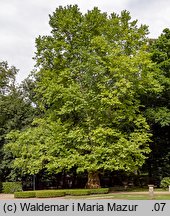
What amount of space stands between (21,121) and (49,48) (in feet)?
29.0

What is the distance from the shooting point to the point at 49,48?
3491cm

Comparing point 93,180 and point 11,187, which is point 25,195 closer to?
point 93,180

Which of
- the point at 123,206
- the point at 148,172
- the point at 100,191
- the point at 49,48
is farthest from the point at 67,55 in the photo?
the point at 123,206

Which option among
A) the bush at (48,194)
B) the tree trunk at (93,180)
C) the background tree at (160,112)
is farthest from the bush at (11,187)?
the background tree at (160,112)

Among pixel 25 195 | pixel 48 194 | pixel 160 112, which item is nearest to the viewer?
pixel 48 194

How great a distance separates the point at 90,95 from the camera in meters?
32.2

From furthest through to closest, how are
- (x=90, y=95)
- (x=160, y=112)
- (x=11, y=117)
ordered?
(x=11, y=117), (x=160, y=112), (x=90, y=95)

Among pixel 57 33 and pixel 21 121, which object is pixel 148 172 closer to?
pixel 21 121

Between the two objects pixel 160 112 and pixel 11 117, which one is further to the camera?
pixel 11 117

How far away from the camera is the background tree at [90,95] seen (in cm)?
3155

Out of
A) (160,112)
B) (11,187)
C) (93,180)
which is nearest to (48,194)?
(93,180)

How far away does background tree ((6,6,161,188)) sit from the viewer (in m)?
31.5

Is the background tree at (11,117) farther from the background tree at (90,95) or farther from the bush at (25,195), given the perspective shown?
the bush at (25,195)

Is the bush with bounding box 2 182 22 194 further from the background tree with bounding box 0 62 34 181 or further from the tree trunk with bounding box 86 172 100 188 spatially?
the tree trunk with bounding box 86 172 100 188
